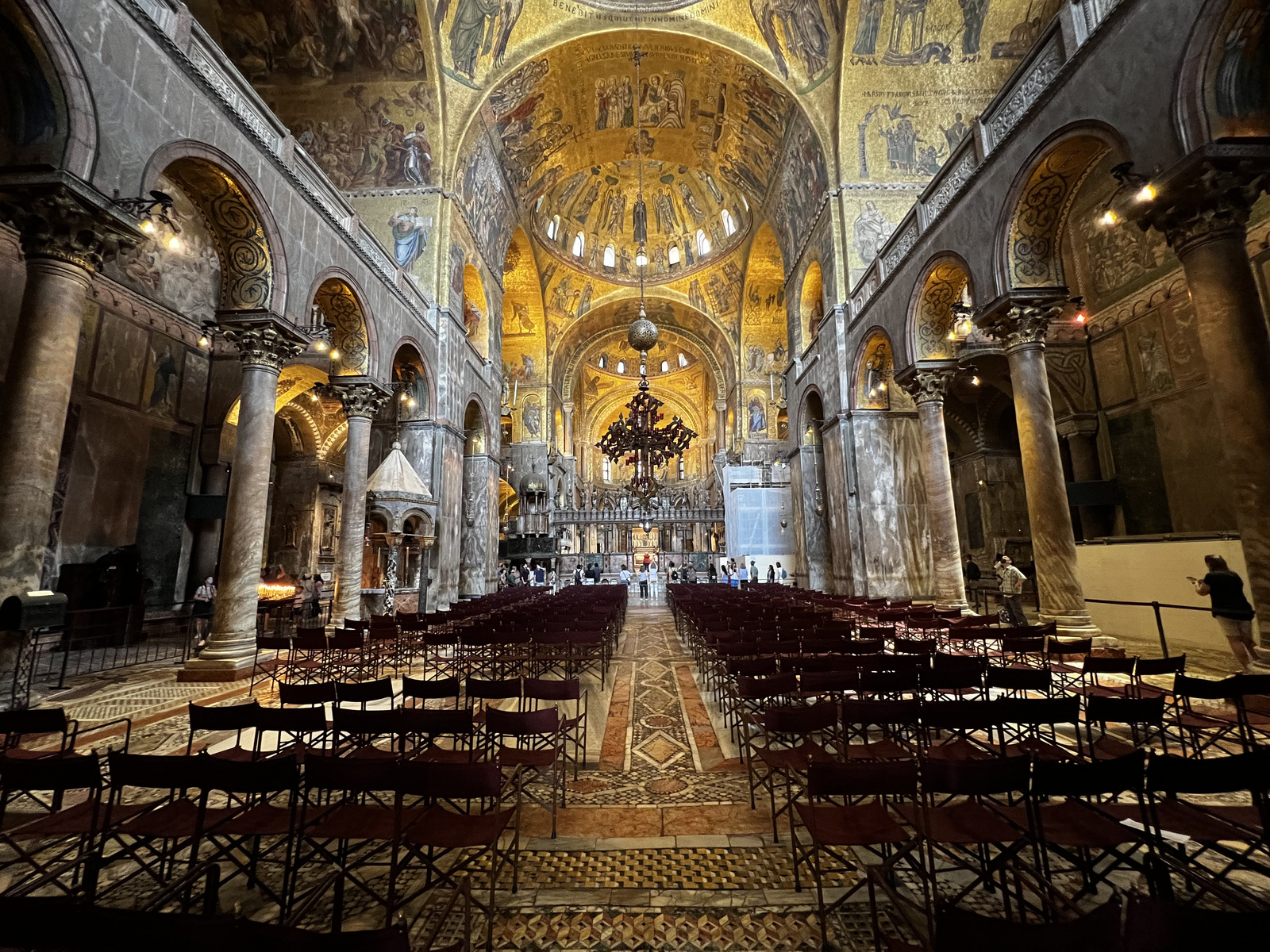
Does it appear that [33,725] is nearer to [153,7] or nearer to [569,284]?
[153,7]

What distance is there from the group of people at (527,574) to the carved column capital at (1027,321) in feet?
57.0

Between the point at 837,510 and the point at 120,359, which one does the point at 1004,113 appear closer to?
the point at 837,510

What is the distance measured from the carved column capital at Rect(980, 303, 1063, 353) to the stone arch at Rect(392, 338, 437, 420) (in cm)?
1205

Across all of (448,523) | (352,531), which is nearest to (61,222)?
(352,531)

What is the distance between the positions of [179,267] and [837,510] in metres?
17.3

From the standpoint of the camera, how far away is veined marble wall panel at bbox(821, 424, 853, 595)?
14047 millimetres

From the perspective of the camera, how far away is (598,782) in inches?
150

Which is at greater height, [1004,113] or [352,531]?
[1004,113]

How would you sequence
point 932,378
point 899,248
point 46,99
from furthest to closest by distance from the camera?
point 899,248
point 932,378
point 46,99

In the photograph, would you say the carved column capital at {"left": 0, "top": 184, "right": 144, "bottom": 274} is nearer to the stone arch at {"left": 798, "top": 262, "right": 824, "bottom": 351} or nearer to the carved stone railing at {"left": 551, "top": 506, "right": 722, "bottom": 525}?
the stone arch at {"left": 798, "top": 262, "right": 824, "bottom": 351}

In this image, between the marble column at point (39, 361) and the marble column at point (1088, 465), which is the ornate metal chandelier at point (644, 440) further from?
the marble column at point (39, 361)

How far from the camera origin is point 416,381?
45.9 feet

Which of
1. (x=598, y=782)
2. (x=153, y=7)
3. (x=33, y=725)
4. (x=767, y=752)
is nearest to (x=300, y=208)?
(x=153, y=7)

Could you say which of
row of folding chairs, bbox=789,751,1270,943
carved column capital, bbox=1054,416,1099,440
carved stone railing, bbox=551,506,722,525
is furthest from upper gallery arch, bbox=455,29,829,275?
row of folding chairs, bbox=789,751,1270,943
